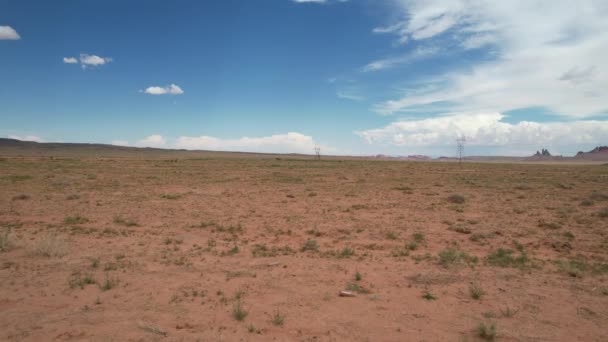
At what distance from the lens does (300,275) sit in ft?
26.3

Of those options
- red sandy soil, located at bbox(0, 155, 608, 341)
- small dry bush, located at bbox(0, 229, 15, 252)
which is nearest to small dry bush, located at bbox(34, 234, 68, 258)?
red sandy soil, located at bbox(0, 155, 608, 341)

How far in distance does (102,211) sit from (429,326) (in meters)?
16.1

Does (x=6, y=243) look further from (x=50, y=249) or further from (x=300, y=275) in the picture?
(x=300, y=275)

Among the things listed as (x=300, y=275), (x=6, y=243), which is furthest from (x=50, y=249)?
(x=300, y=275)

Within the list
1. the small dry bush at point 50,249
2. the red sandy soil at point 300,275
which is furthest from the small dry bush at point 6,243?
the small dry bush at point 50,249

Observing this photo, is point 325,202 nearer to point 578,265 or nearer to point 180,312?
point 578,265

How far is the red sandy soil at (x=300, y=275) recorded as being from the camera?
5551 mm

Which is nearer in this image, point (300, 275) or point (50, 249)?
point (300, 275)

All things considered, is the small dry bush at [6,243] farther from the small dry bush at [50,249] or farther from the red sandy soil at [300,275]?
the small dry bush at [50,249]

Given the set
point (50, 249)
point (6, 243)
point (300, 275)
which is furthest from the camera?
point (6, 243)

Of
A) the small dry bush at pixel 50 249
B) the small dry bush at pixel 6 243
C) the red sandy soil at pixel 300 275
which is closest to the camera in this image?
the red sandy soil at pixel 300 275

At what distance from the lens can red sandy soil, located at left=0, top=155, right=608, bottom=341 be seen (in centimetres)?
555

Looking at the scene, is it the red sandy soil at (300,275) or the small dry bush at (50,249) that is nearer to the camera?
the red sandy soil at (300,275)

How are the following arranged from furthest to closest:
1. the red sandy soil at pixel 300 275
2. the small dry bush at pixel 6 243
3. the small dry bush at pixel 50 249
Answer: the small dry bush at pixel 6 243, the small dry bush at pixel 50 249, the red sandy soil at pixel 300 275
